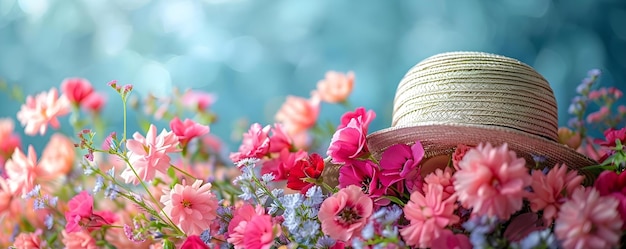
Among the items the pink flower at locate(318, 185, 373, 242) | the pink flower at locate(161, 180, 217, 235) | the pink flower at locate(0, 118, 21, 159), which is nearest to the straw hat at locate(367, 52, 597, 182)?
the pink flower at locate(318, 185, 373, 242)

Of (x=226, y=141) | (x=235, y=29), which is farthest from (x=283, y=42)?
(x=226, y=141)

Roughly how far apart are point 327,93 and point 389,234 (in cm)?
66

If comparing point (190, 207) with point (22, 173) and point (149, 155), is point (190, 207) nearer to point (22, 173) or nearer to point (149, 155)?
point (149, 155)

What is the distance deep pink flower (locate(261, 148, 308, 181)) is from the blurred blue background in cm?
74

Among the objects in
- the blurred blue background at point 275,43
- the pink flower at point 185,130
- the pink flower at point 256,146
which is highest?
the blurred blue background at point 275,43

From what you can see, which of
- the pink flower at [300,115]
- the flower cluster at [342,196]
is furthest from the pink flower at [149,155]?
the pink flower at [300,115]

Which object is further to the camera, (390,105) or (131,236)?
(390,105)

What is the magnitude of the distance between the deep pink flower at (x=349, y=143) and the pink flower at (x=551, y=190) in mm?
212

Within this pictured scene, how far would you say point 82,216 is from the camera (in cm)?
94

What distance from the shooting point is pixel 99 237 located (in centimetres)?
102

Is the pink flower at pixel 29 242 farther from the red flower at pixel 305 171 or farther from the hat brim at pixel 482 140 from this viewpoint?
the hat brim at pixel 482 140

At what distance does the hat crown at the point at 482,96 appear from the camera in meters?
0.89

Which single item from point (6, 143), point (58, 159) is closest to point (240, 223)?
point (58, 159)

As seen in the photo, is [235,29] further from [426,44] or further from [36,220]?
[36,220]
